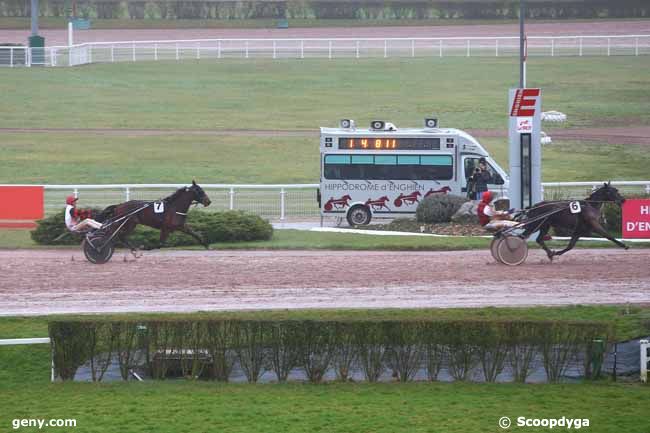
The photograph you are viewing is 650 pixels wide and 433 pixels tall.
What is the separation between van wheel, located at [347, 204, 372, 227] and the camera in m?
25.2

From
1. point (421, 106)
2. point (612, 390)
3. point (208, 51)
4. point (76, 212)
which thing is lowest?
point (612, 390)

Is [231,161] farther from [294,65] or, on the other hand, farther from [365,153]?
[294,65]

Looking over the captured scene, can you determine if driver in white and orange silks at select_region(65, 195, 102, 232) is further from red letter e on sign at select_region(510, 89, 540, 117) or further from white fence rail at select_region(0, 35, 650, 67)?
white fence rail at select_region(0, 35, 650, 67)

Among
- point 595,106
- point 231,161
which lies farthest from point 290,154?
point 595,106

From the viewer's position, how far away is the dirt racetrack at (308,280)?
16.1 m

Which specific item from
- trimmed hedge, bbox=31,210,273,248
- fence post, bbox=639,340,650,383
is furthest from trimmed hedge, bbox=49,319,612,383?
trimmed hedge, bbox=31,210,273,248

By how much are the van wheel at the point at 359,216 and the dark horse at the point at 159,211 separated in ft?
19.6

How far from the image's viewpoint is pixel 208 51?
5353 centimetres

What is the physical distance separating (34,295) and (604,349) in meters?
8.88

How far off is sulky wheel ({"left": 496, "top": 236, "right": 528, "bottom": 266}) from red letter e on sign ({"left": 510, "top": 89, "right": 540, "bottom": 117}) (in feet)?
10.6

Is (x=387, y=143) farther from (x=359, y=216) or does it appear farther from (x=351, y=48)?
(x=351, y=48)

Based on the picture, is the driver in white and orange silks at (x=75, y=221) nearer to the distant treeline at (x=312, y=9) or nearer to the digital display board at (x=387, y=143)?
the digital display board at (x=387, y=143)

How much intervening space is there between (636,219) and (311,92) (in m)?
26.2

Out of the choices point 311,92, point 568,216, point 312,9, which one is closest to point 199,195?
point 568,216
